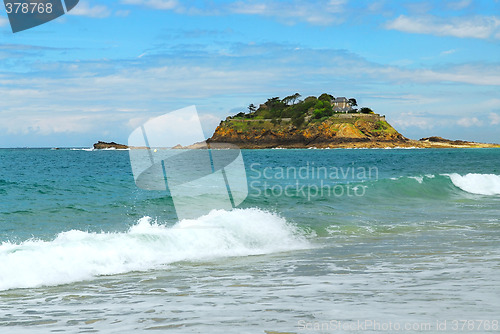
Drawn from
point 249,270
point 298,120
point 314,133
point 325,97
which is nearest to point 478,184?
point 249,270

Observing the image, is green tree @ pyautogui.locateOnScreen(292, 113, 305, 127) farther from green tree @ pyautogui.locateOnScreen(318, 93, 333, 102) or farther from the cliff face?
green tree @ pyautogui.locateOnScreen(318, 93, 333, 102)

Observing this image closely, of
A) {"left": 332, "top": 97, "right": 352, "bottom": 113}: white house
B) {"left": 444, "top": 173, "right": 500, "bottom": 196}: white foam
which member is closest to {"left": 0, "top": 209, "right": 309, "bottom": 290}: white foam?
{"left": 444, "top": 173, "right": 500, "bottom": 196}: white foam

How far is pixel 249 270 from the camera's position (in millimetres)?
8680

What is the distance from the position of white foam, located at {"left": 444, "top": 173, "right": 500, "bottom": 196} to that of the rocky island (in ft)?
433

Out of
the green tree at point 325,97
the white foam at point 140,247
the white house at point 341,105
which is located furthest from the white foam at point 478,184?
the white house at point 341,105

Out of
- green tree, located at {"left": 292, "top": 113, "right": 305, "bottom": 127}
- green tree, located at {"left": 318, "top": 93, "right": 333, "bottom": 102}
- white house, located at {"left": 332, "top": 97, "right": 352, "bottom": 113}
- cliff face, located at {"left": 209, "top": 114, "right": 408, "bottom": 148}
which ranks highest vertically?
green tree, located at {"left": 318, "top": 93, "right": 333, "bottom": 102}

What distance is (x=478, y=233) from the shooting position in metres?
12.4

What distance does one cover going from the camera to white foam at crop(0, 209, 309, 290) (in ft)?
27.5

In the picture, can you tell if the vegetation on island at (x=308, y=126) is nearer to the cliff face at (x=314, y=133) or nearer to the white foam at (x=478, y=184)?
the cliff face at (x=314, y=133)

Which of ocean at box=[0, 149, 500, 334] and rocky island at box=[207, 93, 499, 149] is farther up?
rocky island at box=[207, 93, 499, 149]

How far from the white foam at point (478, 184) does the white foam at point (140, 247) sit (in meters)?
18.3

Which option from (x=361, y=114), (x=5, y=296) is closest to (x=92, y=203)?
(x=5, y=296)

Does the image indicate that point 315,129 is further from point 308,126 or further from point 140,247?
point 140,247

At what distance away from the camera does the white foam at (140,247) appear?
8383 millimetres
